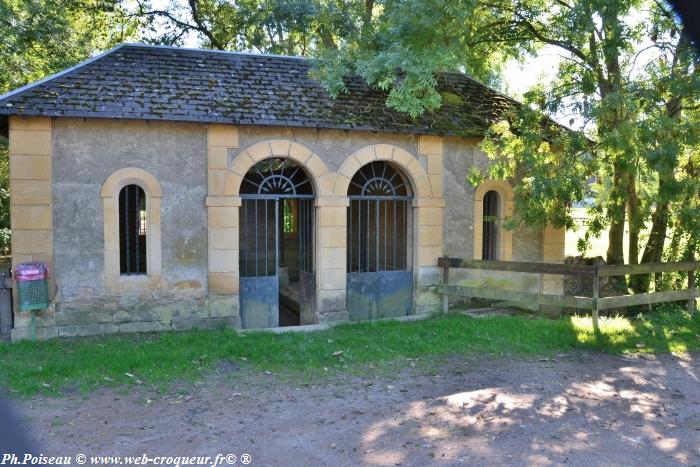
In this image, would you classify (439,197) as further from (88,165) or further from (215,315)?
(88,165)

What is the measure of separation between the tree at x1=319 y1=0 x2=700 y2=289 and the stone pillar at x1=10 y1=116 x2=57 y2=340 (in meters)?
4.50

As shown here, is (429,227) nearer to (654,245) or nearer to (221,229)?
(221,229)

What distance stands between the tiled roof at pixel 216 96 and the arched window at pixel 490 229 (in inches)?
58.5

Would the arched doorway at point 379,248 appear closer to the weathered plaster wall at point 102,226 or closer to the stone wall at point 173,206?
the stone wall at point 173,206

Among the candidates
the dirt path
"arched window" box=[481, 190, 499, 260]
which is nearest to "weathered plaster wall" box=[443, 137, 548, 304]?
"arched window" box=[481, 190, 499, 260]

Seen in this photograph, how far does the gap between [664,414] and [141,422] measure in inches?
197

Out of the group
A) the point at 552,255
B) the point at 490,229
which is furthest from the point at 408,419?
the point at 552,255

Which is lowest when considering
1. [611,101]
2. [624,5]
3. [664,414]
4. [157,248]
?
[664,414]

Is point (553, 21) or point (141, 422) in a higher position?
point (553, 21)

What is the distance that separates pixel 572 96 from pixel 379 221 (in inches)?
164

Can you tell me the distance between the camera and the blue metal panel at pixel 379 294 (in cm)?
1084

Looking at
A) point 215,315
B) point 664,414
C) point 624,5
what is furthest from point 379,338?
point 624,5

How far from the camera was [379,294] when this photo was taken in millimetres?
10961

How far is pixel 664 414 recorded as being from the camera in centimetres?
580
